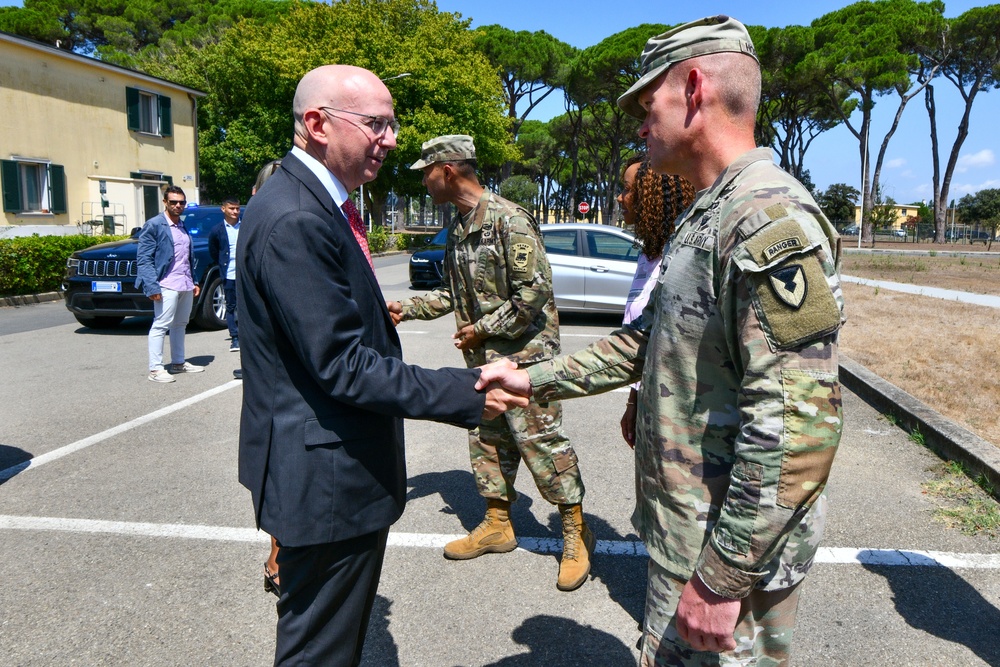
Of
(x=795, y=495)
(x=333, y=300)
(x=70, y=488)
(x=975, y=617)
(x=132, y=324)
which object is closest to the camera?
(x=795, y=495)

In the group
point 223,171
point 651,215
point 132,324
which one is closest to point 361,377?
point 651,215

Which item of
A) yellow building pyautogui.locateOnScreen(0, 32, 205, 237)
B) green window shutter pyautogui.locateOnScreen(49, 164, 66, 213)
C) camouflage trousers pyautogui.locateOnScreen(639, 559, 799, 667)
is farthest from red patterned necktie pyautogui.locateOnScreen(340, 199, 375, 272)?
green window shutter pyautogui.locateOnScreen(49, 164, 66, 213)

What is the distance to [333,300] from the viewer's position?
1728mm

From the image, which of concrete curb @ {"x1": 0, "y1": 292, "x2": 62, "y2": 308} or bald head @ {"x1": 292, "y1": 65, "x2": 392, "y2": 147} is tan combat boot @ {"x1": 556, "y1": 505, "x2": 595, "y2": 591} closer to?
bald head @ {"x1": 292, "y1": 65, "x2": 392, "y2": 147}

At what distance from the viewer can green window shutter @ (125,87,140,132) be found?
969 inches

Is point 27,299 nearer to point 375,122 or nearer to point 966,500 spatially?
point 375,122

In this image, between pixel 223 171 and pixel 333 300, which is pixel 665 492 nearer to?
pixel 333 300

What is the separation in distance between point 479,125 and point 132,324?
24678mm

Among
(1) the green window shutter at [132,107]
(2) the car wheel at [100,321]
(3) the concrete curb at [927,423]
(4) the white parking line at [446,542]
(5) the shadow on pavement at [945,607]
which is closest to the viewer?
(5) the shadow on pavement at [945,607]

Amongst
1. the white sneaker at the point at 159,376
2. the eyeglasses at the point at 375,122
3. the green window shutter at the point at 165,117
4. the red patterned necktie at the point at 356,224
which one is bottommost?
the white sneaker at the point at 159,376

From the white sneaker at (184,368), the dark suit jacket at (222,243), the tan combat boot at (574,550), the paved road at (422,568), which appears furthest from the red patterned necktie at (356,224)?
A: the dark suit jacket at (222,243)

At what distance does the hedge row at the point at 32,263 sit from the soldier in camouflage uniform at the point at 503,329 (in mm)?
12412

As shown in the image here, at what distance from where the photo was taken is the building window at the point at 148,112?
24.8m

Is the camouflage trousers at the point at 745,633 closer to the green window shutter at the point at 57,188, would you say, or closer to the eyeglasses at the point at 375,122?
the eyeglasses at the point at 375,122
